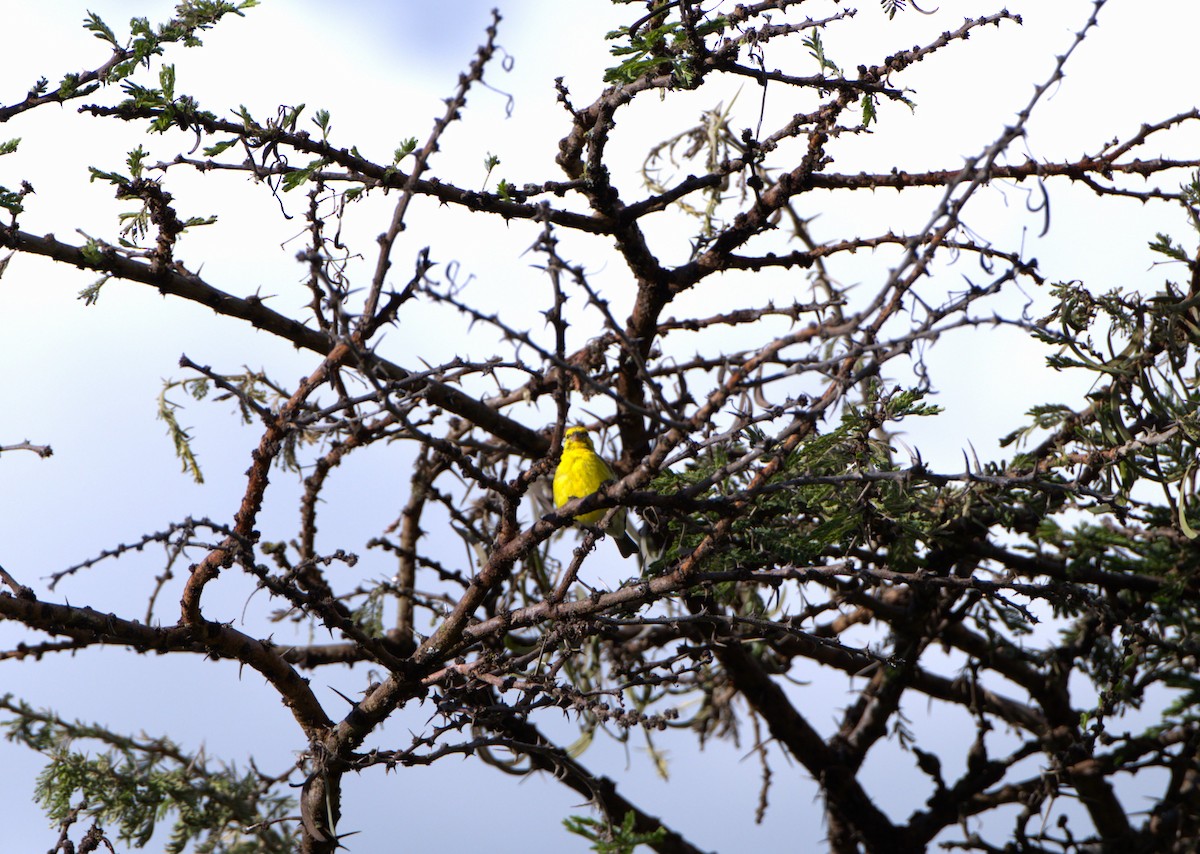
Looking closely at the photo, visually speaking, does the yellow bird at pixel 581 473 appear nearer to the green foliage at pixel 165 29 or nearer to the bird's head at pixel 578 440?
the bird's head at pixel 578 440

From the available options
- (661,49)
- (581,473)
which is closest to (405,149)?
(661,49)

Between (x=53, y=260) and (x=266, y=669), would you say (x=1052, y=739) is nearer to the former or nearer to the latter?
(x=266, y=669)

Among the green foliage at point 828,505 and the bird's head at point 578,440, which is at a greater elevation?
the bird's head at point 578,440

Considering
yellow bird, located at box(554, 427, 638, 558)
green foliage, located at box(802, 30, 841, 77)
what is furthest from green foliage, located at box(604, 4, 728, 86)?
yellow bird, located at box(554, 427, 638, 558)

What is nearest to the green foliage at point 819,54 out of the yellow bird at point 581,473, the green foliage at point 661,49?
the green foliage at point 661,49

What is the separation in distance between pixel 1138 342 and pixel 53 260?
331 centimetres

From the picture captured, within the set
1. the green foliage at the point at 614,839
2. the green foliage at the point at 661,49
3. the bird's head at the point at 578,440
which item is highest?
the bird's head at the point at 578,440

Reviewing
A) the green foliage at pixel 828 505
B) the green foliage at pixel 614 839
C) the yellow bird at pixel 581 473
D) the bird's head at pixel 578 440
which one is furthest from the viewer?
the bird's head at pixel 578 440

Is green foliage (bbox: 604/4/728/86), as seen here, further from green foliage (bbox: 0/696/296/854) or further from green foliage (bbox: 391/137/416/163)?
green foliage (bbox: 0/696/296/854)

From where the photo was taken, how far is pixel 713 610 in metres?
3.99

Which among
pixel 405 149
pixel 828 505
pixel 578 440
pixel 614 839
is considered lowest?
pixel 614 839

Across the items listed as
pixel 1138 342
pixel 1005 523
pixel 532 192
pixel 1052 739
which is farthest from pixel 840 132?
pixel 1052 739

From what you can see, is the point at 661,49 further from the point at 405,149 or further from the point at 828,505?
the point at 828,505

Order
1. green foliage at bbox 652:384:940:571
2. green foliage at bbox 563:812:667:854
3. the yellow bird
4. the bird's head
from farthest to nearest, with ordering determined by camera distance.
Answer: the bird's head → the yellow bird → green foliage at bbox 652:384:940:571 → green foliage at bbox 563:812:667:854
